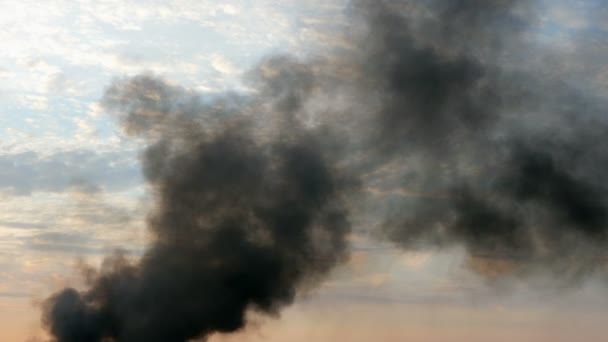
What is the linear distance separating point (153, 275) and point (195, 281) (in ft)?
14.2

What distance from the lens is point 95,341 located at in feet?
574

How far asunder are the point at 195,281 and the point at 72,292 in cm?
1282

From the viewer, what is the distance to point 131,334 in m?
174

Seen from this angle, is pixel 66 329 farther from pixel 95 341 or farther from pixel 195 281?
pixel 195 281

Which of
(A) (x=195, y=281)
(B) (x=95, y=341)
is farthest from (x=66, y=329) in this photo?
(A) (x=195, y=281)

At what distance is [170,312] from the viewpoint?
176125mm

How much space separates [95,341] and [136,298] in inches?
239

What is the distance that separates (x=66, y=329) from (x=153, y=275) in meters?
10.4

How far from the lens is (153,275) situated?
175500mm

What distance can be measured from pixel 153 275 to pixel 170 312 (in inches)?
166

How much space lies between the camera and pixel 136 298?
17488cm

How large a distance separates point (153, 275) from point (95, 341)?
8.90 metres

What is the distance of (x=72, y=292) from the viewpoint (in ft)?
581

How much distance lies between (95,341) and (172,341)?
25.7 ft
